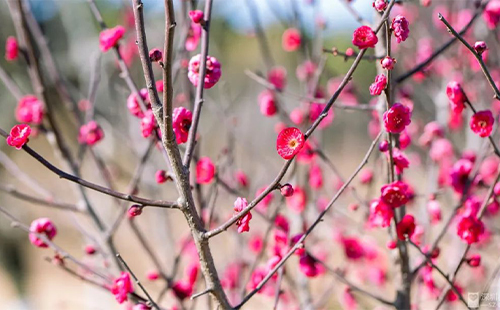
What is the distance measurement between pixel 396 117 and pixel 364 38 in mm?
221

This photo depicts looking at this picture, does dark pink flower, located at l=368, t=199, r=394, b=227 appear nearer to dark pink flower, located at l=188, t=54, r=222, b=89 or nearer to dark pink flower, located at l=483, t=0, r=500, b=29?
dark pink flower, located at l=188, t=54, r=222, b=89

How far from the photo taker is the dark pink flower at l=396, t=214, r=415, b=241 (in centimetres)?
132

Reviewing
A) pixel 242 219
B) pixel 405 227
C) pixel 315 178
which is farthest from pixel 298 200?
pixel 242 219

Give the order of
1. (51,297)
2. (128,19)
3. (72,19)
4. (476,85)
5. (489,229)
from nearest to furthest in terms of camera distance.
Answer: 1. (489,229)
2. (476,85)
3. (128,19)
4. (72,19)
5. (51,297)

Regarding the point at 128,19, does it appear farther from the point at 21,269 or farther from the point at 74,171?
the point at 21,269

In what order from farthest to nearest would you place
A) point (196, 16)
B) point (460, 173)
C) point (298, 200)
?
1. point (298, 200)
2. point (460, 173)
3. point (196, 16)

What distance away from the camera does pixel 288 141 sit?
1009 mm

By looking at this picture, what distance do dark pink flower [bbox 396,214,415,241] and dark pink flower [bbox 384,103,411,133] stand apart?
32 centimetres

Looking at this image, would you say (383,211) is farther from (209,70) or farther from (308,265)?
(209,70)

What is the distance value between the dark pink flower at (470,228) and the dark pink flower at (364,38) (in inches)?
25.9

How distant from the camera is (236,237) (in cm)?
227

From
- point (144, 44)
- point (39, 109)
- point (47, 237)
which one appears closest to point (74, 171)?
point (39, 109)

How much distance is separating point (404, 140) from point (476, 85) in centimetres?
189

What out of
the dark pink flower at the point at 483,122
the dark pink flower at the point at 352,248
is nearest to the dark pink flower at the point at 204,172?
the dark pink flower at the point at 483,122
